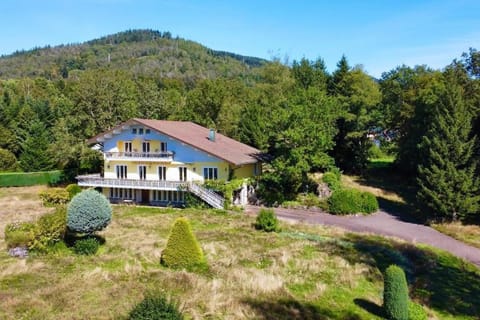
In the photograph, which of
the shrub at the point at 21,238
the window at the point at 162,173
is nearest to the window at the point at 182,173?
the window at the point at 162,173

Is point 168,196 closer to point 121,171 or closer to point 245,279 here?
point 121,171


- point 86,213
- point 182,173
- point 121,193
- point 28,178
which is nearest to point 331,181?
point 182,173

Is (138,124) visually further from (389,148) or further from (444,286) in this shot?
(389,148)

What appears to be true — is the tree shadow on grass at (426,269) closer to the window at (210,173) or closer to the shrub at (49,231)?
the shrub at (49,231)

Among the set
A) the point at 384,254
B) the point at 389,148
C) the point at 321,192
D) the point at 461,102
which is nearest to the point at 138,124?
the point at 321,192

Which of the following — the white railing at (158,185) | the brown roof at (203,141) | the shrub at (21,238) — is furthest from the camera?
the brown roof at (203,141)

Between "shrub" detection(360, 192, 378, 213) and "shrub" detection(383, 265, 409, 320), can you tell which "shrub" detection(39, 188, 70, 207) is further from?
"shrub" detection(383, 265, 409, 320)

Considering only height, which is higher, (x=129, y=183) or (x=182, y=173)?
(x=182, y=173)
